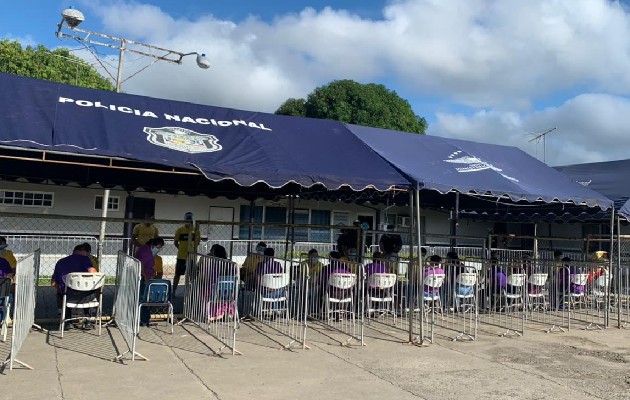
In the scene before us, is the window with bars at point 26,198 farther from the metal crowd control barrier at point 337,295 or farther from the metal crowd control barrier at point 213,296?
the metal crowd control barrier at point 337,295

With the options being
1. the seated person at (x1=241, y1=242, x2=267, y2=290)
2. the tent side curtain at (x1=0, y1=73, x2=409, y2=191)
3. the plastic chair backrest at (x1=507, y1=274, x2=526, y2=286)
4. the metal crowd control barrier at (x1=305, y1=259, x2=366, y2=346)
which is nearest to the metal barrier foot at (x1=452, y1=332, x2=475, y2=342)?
the metal crowd control barrier at (x1=305, y1=259, x2=366, y2=346)

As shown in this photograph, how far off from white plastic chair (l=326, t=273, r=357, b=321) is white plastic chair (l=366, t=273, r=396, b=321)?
0.36 metres

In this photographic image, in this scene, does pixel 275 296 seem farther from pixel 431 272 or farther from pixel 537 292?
pixel 537 292

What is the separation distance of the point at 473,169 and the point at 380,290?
111 inches

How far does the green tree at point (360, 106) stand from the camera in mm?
28859

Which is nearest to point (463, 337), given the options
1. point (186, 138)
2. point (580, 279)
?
point (580, 279)

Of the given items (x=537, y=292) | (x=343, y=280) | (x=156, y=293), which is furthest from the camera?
(x=537, y=292)

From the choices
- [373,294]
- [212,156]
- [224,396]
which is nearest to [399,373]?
[224,396]

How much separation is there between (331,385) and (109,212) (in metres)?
13.5

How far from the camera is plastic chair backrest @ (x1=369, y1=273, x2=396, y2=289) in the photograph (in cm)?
941

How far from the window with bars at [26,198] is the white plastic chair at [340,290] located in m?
11.1

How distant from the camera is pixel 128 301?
7.07 meters

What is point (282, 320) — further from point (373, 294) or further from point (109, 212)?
point (109, 212)

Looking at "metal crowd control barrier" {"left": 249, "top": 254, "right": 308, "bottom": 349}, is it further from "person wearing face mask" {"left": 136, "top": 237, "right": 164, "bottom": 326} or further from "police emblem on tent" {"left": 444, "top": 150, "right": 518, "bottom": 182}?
"police emblem on tent" {"left": 444, "top": 150, "right": 518, "bottom": 182}
